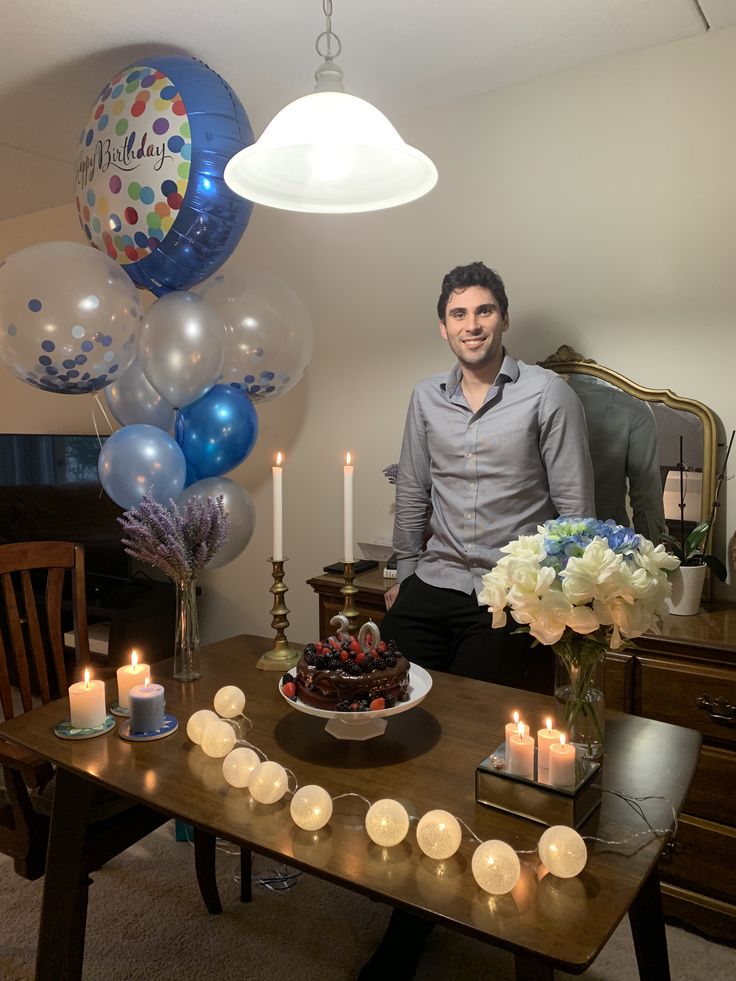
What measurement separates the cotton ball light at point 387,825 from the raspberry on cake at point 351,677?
256 millimetres

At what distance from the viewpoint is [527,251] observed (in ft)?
8.14

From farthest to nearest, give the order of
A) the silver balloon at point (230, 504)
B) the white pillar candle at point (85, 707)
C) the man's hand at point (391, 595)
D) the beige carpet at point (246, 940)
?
the man's hand at point (391, 595) → the silver balloon at point (230, 504) → the beige carpet at point (246, 940) → the white pillar candle at point (85, 707)

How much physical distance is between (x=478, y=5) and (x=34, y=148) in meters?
2.02

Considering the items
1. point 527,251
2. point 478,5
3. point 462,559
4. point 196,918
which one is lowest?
point 196,918

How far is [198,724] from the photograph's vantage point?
1.29 metres

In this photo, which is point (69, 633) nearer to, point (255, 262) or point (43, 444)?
point (43, 444)

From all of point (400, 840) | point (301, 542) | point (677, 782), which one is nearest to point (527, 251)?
point (301, 542)

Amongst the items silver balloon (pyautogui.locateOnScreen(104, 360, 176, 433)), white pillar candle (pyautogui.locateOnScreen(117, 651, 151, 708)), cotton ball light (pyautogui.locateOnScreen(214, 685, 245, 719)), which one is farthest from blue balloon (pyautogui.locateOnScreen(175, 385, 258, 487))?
cotton ball light (pyautogui.locateOnScreen(214, 685, 245, 719))

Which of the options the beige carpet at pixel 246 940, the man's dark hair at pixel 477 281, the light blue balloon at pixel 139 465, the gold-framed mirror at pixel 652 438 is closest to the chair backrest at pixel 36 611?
the light blue balloon at pixel 139 465

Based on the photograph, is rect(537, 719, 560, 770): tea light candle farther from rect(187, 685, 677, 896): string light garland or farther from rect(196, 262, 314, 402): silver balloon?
rect(196, 262, 314, 402): silver balloon

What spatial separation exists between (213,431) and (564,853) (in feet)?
5.35

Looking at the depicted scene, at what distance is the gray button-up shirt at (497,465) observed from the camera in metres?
1.98

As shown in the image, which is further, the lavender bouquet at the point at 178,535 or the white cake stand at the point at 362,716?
the lavender bouquet at the point at 178,535

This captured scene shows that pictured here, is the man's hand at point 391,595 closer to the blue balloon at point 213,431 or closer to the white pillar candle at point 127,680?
the blue balloon at point 213,431
